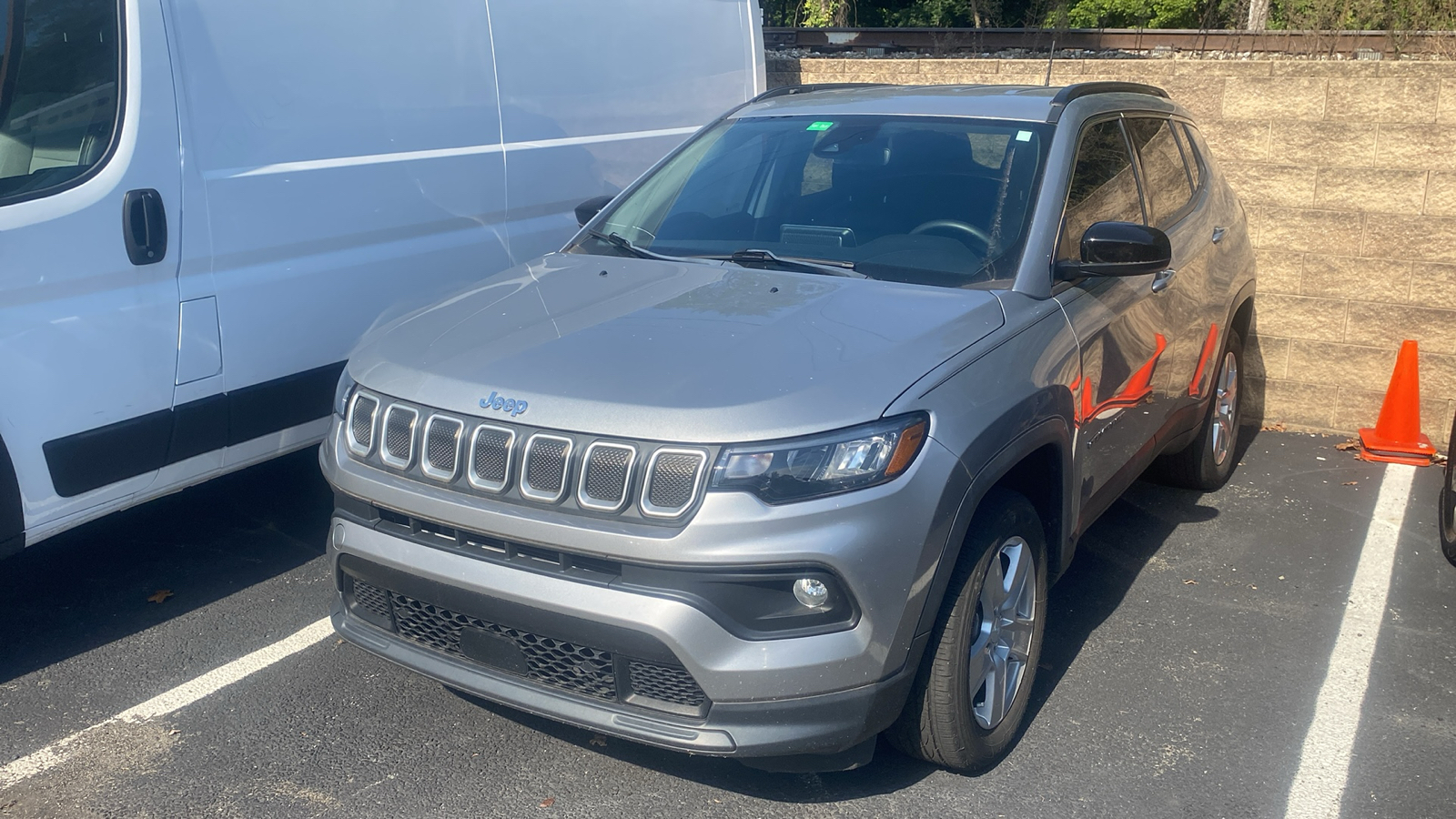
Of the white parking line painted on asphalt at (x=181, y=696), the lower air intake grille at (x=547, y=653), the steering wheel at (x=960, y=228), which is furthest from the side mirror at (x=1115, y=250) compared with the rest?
the white parking line painted on asphalt at (x=181, y=696)

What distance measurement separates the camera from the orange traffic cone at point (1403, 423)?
648 centimetres

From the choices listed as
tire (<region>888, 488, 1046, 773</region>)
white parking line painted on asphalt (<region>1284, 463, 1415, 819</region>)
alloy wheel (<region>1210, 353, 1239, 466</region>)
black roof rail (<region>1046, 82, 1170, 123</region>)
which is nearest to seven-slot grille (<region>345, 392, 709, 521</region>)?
tire (<region>888, 488, 1046, 773</region>)

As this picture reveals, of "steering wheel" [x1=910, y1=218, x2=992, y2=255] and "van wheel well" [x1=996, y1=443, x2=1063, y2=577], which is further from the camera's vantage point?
"steering wheel" [x1=910, y1=218, x2=992, y2=255]

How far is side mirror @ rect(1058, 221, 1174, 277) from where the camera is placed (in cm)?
371

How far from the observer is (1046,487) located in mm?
3654

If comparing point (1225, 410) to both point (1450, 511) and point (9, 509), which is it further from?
point (9, 509)

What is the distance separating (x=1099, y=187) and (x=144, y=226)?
3.16 meters

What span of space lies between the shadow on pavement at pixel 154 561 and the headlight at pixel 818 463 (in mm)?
2572

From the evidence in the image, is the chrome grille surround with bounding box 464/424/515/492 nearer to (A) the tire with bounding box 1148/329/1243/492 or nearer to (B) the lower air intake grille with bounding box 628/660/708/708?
(B) the lower air intake grille with bounding box 628/660/708/708

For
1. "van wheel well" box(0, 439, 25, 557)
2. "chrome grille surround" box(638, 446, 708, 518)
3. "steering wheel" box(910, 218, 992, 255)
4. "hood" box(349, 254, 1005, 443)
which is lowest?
"van wheel well" box(0, 439, 25, 557)

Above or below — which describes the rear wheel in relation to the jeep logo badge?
below

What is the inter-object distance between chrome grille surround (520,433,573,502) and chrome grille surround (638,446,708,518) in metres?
0.20

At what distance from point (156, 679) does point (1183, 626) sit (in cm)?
345

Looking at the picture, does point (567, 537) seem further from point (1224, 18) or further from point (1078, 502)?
point (1224, 18)
